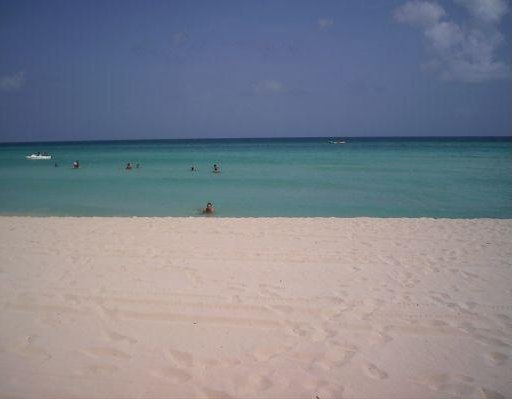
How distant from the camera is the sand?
3.07m

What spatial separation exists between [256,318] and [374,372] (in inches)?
55.0

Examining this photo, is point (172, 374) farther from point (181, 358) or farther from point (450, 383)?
point (450, 383)

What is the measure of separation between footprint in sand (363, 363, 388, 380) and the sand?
0.01m

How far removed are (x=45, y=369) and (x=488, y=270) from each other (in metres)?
6.02

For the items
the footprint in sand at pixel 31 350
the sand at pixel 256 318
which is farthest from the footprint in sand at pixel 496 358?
the footprint in sand at pixel 31 350

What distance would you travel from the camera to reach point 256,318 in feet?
13.4

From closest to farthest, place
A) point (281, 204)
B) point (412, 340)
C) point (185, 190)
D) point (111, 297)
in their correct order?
point (412, 340) < point (111, 297) < point (281, 204) < point (185, 190)

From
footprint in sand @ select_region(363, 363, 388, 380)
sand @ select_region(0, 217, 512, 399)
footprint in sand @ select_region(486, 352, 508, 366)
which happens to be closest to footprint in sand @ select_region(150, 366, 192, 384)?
sand @ select_region(0, 217, 512, 399)

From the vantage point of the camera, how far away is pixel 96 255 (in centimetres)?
641

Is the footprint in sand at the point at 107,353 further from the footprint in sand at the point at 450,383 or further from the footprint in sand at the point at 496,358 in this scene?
the footprint in sand at the point at 496,358

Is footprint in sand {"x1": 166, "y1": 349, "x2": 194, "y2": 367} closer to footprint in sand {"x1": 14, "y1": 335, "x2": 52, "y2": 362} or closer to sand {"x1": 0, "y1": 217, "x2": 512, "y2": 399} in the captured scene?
sand {"x1": 0, "y1": 217, "x2": 512, "y2": 399}

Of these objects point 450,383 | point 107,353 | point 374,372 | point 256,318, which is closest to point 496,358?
point 450,383

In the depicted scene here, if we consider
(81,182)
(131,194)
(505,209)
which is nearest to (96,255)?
(131,194)

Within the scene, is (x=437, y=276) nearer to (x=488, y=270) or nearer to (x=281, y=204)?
(x=488, y=270)
